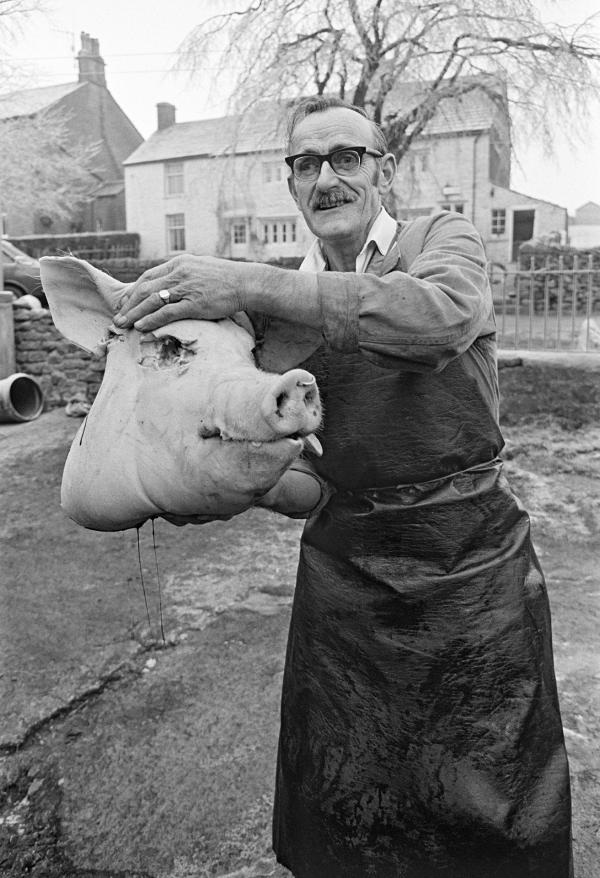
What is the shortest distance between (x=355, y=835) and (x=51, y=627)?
2.79m

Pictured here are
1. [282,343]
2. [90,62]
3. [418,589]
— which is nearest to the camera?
[282,343]

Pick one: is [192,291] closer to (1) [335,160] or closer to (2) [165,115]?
(1) [335,160]

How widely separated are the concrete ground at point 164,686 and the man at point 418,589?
0.94m

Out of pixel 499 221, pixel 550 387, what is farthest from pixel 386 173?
pixel 499 221

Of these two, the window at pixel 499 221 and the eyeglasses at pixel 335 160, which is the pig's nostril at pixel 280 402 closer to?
the eyeglasses at pixel 335 160

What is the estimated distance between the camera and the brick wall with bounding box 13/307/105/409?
31.4 ft

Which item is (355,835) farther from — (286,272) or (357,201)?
(357,201)

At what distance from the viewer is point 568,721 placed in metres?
3.15

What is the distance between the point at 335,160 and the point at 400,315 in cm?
46

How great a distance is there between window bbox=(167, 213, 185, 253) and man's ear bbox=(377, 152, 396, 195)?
2743 cm

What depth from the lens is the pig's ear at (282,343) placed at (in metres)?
1.35

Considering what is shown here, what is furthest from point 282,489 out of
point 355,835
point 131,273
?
point 131,273

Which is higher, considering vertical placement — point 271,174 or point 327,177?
point 271,174

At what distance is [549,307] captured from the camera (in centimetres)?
1464
